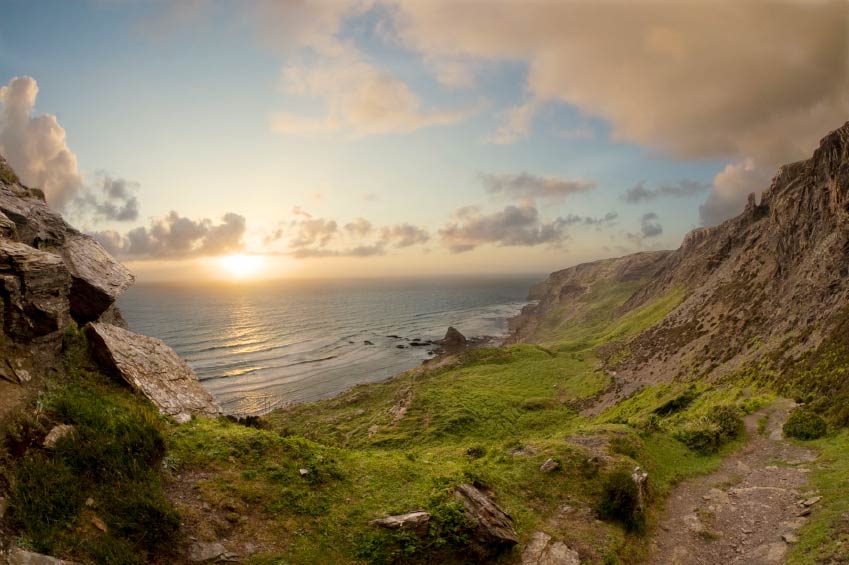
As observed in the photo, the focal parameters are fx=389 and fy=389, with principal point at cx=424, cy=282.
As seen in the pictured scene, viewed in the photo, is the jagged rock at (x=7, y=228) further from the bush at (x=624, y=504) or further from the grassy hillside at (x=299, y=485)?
the bush at (x=624, y=504)

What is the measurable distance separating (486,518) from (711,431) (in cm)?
2086

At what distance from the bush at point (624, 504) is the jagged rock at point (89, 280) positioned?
77.4 feet

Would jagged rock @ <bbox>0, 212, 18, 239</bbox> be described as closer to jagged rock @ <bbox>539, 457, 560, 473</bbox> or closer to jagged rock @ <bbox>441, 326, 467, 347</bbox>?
jagged rock @ <bbox>539, 457, 560, 473</bbox>

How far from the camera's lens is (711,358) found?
148ft

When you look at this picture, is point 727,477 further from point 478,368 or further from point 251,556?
point 478,368

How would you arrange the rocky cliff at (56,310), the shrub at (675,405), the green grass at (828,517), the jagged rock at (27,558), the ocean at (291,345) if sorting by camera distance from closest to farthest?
the jagged rock at (27,558)
the rocky cliff at (56,310)
the green grass at (828,517)
the shrub at (675,405)
the ocean at (291,345)

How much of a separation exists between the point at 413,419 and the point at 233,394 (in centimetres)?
4942

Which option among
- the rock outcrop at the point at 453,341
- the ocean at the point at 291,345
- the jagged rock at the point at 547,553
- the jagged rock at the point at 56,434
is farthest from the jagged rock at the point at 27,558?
the rock outcrop at the point at 453,341

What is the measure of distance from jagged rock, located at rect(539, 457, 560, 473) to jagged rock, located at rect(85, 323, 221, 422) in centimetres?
1634

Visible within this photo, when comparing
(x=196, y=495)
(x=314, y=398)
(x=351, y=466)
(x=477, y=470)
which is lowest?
(x=314, y=398)

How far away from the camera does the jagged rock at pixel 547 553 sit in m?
13.9

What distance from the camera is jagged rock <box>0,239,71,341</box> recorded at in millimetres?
12367

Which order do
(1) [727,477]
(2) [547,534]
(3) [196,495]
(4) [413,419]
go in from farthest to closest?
(4) [413,419] < (1) [727,477] < (2) [547,534] < (3) [196,495]

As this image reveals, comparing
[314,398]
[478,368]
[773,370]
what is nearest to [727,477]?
[773,370]
